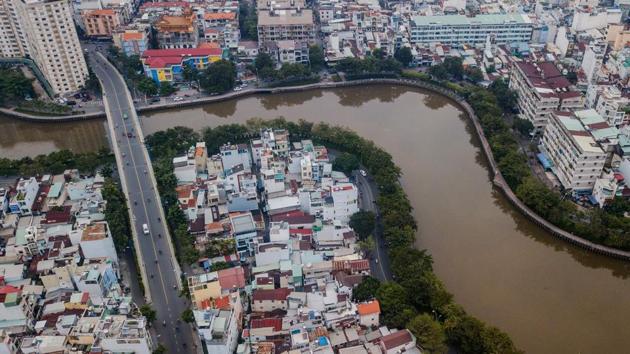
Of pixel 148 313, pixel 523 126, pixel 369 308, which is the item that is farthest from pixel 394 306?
pixel 523 126

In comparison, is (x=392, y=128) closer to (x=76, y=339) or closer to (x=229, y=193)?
(x=229, y=193)

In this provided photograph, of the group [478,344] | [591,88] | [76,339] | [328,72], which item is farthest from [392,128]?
[76,339]

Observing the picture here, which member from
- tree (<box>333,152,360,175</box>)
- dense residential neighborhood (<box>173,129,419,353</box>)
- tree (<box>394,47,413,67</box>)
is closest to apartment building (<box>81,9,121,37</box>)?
dense residential neighborhood (<box>173,129,419,353</box>)

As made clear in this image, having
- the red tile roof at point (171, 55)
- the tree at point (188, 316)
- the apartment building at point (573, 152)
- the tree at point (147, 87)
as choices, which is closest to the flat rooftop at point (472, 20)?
the apartment building at point (573, 152)

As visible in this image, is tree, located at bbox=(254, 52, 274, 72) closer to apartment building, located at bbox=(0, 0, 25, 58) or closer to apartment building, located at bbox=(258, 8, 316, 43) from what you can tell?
apartment building, located at bbox=(258, 8, 316, 43)

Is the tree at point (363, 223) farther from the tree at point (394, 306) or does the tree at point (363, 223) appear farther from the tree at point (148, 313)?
the tree at point (148, 313)

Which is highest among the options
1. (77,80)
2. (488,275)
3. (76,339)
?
(77,80)
